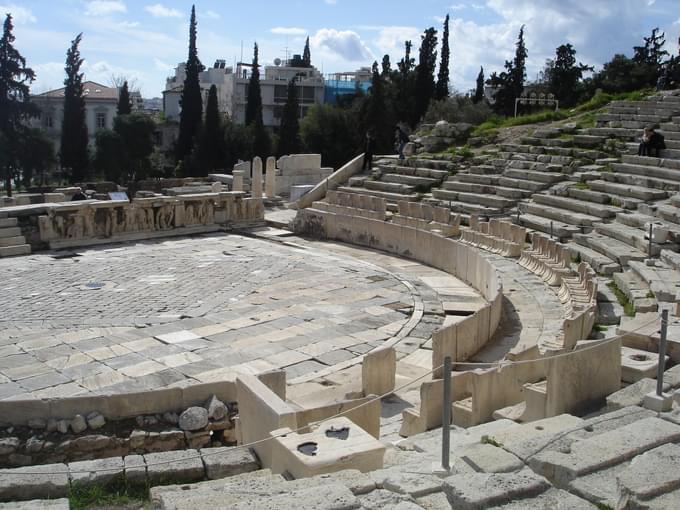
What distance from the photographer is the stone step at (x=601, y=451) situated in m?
3.92

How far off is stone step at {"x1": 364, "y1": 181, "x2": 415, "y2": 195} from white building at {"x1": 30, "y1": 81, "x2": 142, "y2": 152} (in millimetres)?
35311

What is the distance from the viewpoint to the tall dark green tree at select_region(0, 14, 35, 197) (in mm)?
35812

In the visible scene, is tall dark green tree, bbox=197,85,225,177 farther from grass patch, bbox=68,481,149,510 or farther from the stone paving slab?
grass patch, bbox=68,481,149,510

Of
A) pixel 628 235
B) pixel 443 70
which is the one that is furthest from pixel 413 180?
pixel 443 70

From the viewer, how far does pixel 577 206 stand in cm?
1509

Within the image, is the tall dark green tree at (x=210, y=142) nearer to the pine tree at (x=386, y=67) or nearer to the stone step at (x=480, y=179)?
the pine tree at (x=386, y=67)

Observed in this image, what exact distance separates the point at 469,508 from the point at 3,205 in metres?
17.0

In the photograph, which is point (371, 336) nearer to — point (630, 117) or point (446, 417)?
point (446, 417)

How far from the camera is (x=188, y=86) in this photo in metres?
41.6

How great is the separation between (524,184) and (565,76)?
28.1m

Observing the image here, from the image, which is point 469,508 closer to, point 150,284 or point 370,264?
point 150,284

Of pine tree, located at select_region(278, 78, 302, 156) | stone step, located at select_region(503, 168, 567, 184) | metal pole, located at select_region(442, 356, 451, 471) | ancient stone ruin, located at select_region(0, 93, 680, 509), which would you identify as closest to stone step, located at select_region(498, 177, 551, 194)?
ancient stone ruin, located at select_region(0, 93, 680, 509)

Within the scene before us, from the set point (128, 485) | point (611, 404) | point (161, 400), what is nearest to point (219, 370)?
point (161, 400)

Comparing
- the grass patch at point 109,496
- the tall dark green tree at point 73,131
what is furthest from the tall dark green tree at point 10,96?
the grass patch at point 109,496
